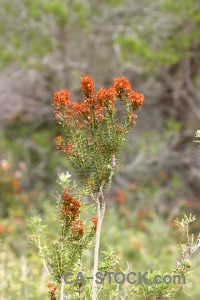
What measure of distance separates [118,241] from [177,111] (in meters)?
3.86

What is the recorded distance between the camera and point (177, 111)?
8.35 meters

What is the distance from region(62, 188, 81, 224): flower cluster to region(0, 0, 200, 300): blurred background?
4035 millimetres

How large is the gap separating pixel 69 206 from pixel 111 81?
6290 mm

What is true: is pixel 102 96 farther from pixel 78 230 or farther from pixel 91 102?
pixel 78 230

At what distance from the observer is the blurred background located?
6.61m

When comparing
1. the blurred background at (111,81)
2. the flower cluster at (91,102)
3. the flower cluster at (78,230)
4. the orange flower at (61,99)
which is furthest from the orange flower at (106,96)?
the blurred background at (111,81)

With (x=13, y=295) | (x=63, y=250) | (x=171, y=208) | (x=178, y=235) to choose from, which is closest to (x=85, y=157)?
(x=63, y=250)

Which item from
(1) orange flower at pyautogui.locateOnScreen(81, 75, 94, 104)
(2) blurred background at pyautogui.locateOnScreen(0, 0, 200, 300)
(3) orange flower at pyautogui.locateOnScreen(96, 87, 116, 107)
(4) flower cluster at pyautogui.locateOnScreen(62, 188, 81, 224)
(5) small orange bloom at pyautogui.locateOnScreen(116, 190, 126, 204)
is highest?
(2) blurred background at pyautogui.locateOnScreen(0, 0, 200, 300)

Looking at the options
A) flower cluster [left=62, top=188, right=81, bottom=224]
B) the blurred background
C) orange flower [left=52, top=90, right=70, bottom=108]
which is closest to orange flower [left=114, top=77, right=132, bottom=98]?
orange flower [left=52, top=90, right=70, bottom=108]

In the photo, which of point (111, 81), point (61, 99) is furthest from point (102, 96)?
point (111, 81)

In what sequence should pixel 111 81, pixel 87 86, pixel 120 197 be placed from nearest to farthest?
pixel 87 86
pixel 120 197
pixel 111 81

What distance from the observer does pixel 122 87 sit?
1.54m

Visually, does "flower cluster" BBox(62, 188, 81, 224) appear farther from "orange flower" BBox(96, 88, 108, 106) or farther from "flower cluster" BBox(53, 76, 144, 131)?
"orange flower" BBox(96, 88, 108, 106)

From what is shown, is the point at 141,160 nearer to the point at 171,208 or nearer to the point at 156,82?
the point at 171,208
